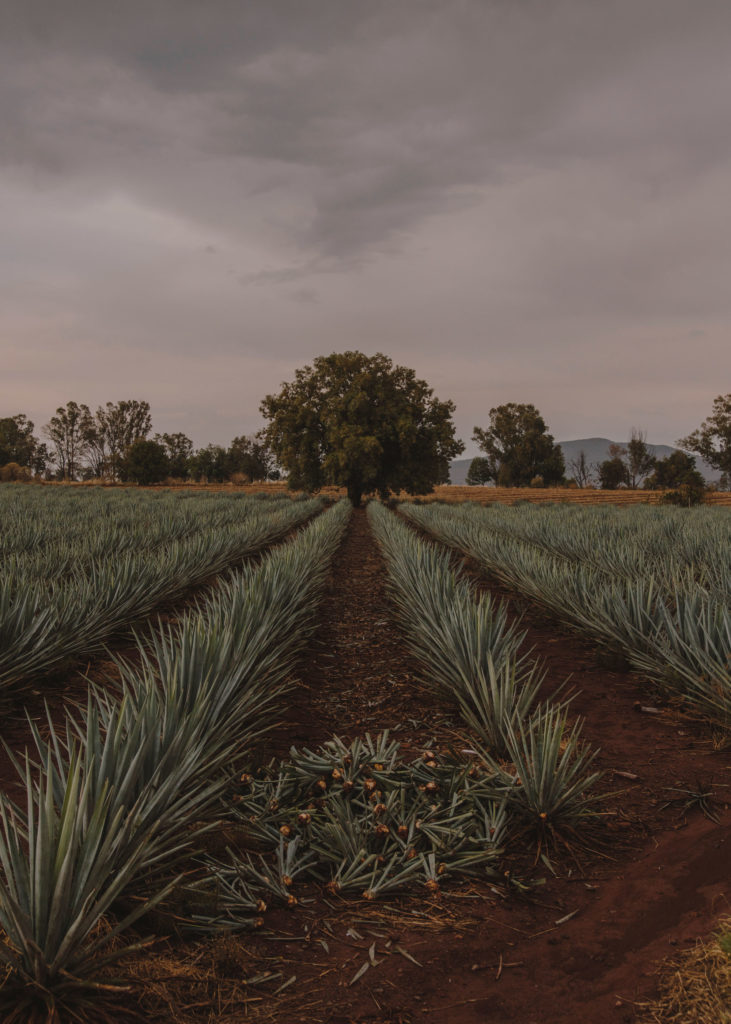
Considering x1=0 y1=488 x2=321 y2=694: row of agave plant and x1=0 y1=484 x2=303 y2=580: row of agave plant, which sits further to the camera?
x1=0 y1=484 x2=303 y2=580: row of agave plant

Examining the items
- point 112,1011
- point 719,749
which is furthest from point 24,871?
point 719,749

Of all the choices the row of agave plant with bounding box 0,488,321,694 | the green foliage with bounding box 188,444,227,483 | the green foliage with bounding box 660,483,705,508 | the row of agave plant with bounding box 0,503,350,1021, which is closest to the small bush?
the green foliage with bounding box 188,444,227,483

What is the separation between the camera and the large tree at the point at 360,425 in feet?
92.3

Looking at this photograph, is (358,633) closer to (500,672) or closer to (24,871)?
(500,672)

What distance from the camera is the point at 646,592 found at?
467 centimetres

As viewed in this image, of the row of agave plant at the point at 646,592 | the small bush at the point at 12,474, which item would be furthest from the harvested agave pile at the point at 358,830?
the small bush at the point at 12,474

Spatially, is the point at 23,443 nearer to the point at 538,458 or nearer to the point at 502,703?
the point at 538,458

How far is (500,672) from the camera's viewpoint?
256 cm

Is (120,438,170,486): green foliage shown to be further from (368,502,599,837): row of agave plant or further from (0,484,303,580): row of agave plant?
(368,502,599,837): row of agave plant

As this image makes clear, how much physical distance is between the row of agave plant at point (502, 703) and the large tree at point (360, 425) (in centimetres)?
2274

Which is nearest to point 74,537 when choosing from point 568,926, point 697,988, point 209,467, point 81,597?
point 81,597

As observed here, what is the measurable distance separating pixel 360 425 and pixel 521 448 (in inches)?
2056

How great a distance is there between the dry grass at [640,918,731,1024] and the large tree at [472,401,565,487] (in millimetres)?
75682

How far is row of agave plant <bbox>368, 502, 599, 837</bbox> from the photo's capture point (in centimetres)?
194
